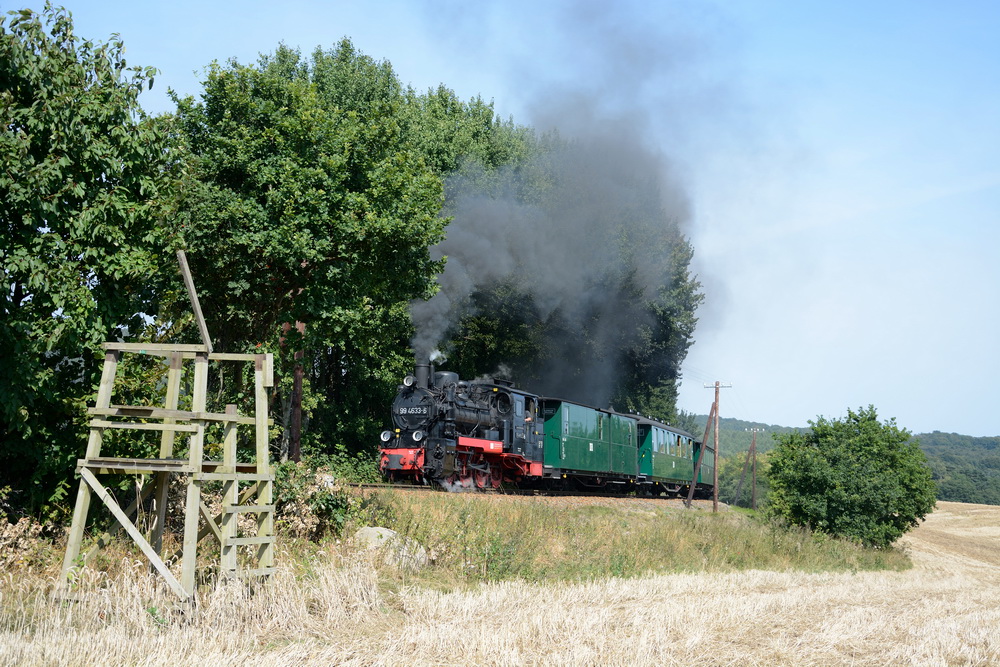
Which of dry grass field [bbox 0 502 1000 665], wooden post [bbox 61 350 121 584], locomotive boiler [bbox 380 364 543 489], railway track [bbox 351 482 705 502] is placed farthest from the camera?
locomotive boiler [bbox 380 364 543 489]

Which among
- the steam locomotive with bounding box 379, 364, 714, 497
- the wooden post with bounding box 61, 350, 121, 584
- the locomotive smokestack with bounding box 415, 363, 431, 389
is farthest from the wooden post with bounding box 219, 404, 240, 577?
the locomotive smokestack with bounding box 415, 363, 431, 389

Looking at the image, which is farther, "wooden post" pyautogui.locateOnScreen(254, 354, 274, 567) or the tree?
the tree

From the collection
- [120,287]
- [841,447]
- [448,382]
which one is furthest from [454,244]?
[120,287]

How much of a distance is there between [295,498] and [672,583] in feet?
20.2

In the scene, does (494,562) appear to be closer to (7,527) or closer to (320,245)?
(7,527)

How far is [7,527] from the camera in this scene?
970 centimetres

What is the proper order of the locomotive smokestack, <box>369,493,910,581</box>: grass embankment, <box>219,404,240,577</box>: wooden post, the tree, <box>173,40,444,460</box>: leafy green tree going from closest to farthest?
<box>219,404,240,577</box>: wooden post → <box>369,493,910,581</box>: grass embankment → <box>173,40,444,460</box>: leafy green tree → the locomotive smokestack → the tree

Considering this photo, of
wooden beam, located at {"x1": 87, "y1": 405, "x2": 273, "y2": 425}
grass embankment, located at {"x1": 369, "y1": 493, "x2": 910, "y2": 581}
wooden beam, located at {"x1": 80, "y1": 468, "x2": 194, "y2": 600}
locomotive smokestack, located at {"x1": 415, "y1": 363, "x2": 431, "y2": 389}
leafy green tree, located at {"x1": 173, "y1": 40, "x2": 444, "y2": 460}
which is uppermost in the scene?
leafy green tree, located at {"x1": 173, "y1": 40, "x2": 444, "y2": 460}

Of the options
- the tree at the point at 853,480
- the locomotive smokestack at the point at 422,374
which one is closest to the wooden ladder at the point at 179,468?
the locomotive smokestack at the point at 422,374

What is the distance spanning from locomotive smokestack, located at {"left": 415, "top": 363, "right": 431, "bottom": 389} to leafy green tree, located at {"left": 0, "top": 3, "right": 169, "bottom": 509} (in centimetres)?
1464

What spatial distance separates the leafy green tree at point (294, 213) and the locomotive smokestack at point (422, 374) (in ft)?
11.1

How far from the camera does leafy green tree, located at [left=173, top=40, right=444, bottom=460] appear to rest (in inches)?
725

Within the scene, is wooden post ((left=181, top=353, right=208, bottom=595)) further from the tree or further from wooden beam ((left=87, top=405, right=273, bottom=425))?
the tree

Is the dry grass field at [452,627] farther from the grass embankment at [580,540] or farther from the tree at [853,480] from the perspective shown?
the tree at [853,480]
